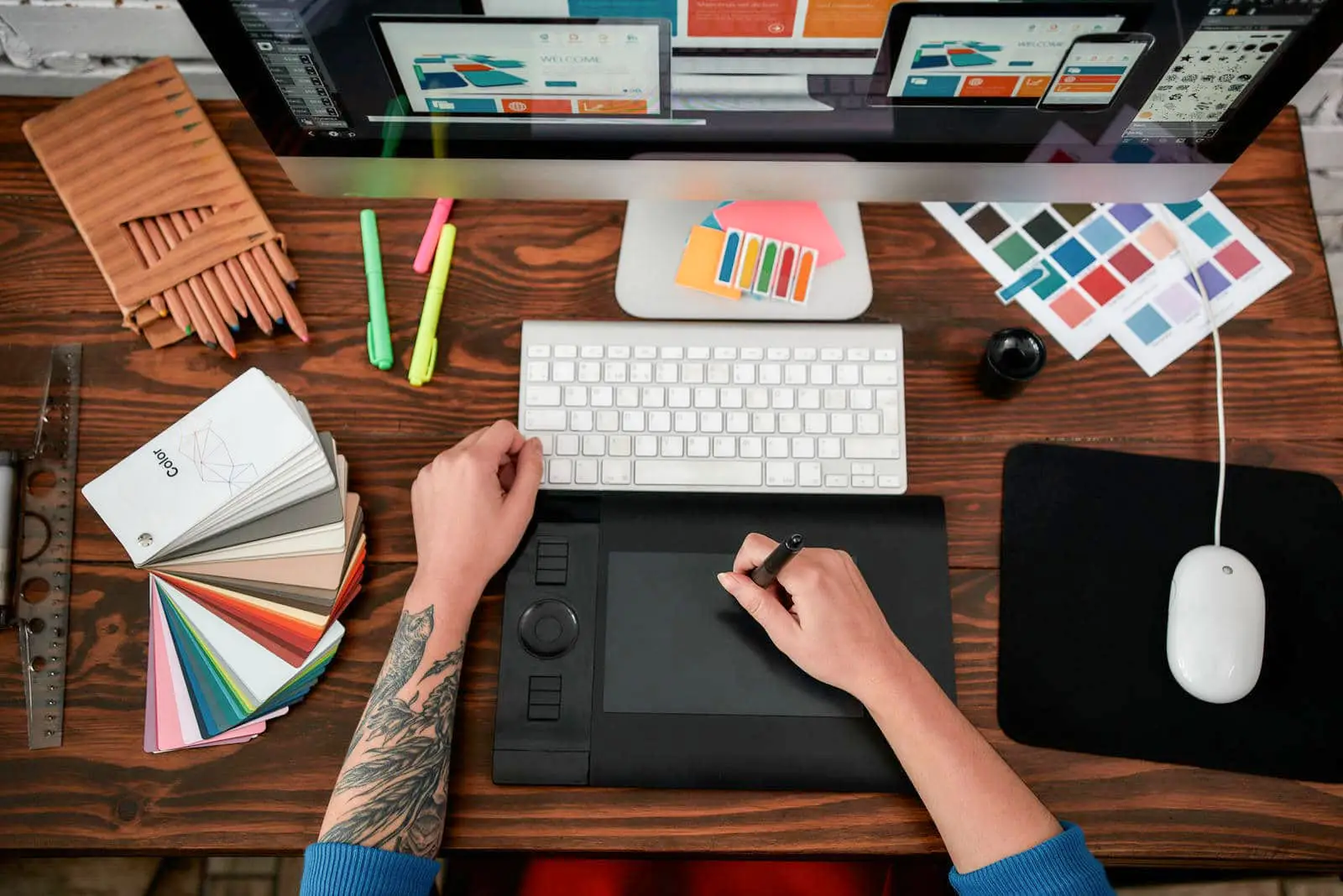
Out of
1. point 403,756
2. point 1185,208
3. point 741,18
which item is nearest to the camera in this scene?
point 741,18

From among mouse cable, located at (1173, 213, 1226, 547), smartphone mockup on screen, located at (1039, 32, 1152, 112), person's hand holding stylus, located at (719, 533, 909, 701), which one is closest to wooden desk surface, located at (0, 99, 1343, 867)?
mouse cable, located at (1173, 213, 1226, 547)

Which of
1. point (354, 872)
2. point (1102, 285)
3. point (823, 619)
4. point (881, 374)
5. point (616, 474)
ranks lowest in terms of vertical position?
point (354, 872)

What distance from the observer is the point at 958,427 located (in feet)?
2.89

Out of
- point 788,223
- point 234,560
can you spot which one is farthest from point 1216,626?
point 234,560

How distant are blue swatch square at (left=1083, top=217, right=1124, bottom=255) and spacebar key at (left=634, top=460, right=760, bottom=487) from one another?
443mm

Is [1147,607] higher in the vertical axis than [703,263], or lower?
lower

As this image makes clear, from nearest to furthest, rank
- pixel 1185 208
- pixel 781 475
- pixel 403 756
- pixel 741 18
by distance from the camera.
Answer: pixel 741 18 < pixel 403 756 < pixel 781 475 < pixel 1185 208

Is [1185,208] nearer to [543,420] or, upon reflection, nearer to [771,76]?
[771,76]

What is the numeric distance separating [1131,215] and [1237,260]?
0.40 ft

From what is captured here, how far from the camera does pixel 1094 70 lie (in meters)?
0.67

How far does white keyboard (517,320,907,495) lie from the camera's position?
2.74ft

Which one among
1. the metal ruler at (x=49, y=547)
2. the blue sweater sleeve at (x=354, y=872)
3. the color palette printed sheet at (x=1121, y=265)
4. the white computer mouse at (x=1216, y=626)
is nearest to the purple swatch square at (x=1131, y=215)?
the color palette printed sheet at (x=1121, y=265)

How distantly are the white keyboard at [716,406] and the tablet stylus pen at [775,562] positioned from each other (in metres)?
0.11

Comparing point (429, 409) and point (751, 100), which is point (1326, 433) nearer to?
point (751, 100)
